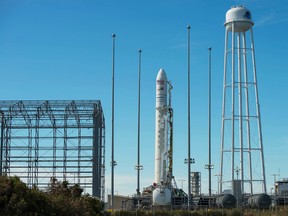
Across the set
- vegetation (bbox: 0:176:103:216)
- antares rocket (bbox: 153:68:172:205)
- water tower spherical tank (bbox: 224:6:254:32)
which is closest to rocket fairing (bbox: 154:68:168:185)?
antares rocket (bbox: 153:68:172:205)

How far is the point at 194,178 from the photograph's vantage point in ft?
266

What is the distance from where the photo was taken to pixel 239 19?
58500 millimetres

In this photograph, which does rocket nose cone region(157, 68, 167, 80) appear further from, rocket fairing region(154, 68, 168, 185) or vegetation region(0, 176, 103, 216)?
vegetation region(0, 176, 103, 216)

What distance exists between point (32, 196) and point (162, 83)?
32.9 m

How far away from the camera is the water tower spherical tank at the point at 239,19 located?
58.5m

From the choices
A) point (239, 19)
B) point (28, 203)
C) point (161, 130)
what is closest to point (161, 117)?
point (161, 130)

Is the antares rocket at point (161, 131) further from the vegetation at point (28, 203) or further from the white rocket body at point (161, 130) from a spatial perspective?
the vegetation at point (28, 203)

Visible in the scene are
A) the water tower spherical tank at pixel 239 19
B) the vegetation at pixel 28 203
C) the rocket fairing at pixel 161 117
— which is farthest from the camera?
the water tower spherical tank at pixel 239 19

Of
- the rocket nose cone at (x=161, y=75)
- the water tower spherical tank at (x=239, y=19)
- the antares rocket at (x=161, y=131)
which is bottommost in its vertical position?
the antares rocket at (x=161, y=131)

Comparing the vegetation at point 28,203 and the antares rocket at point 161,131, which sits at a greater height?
the antares rocket at point 161,131

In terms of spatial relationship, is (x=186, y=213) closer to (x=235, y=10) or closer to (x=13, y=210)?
(x=13, y=210)

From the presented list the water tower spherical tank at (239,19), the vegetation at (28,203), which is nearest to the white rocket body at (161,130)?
the water tower spherical tank at (239,19)

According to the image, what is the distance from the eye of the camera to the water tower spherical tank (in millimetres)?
58500

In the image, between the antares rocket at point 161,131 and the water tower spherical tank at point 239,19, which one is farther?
the water tower spherical tank at point 239,19
